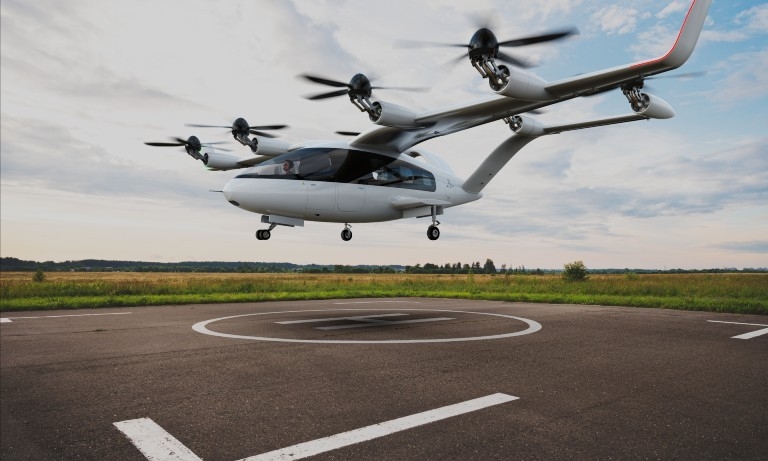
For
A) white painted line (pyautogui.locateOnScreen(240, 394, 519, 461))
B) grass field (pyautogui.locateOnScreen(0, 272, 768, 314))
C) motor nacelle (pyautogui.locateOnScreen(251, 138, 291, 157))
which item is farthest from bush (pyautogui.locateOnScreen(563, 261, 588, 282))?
white painted line (pyautogui.locateOnScreen(240, 394, 519, 461))

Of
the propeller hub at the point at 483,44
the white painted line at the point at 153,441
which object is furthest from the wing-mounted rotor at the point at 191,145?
the white painted line at the point at 153,441

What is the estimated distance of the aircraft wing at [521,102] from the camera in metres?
11.5

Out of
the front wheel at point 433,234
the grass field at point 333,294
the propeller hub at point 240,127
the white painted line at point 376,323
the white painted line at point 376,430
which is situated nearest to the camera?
the white painted line at point 376,430

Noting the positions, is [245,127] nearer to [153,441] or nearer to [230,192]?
[230,192]

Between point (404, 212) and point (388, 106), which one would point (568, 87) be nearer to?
point (388, 106)

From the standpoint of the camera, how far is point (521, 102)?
525 inches

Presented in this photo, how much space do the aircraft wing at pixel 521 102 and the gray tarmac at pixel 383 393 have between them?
6472mm

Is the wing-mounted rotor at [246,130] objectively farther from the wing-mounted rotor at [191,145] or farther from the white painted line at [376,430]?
the white painted line at [376,430]

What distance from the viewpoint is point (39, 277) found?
53.2 metres

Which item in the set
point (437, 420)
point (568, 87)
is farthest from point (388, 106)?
point (437, 420)

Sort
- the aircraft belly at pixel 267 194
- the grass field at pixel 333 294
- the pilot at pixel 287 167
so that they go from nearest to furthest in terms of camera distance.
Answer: the aircraft belly at pixel 267 194 → the pilot at pixel 287 167 → the grass field at pixel 333 294

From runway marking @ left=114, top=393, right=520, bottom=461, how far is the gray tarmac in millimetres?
27

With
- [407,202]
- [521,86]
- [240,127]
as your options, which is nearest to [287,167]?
[407,202]

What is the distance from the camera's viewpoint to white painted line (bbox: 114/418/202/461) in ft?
14.6
